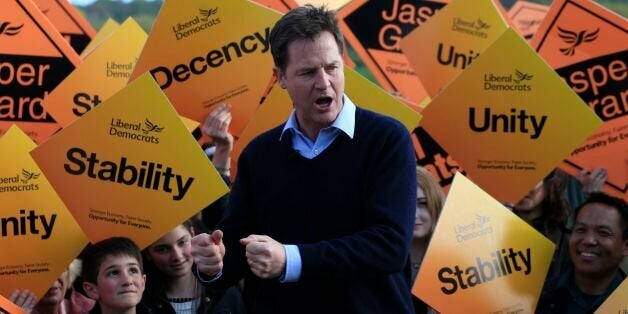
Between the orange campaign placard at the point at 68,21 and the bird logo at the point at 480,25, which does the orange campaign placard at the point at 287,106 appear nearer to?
the bird logo at the point at 480,25

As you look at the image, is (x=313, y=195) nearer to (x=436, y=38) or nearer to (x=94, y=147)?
(x=94, y=147)

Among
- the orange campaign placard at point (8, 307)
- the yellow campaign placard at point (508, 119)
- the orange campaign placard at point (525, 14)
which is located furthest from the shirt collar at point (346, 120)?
the orange campaign placard at point (525, 14)

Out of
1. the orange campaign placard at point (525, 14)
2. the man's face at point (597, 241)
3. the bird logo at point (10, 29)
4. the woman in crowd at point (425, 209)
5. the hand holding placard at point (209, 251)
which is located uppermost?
the bird logo at point (10, 29)

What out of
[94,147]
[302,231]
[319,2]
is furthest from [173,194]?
[319,2]

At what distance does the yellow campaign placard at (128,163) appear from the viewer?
5344mm

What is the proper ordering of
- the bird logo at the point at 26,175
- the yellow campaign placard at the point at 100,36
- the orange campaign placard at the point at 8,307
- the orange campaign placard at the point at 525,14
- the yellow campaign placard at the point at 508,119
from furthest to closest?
the orange campaign placard at the point at 525,14, the yellow campaign placard at the point at 100,36, the yellow campaign placard at the point at 508,119, the bird logo at the point at 26,175, the orange campaign placard at the point at 8,307

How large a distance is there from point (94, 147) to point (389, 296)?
5.77ft

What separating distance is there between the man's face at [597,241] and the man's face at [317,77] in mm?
2204

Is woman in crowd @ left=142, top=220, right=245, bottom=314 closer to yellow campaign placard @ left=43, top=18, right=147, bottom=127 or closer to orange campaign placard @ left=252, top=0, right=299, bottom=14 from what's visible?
yellow campaign placard @ left=43, top=18, right=147, bottom=127

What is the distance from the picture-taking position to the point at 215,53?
6.19 m

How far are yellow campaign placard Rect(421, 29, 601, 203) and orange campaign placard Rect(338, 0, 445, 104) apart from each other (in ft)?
3.82

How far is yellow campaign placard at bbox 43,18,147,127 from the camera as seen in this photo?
20.7 feet

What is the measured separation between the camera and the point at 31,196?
5.59m

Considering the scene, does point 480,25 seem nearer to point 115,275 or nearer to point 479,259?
point 479,259
